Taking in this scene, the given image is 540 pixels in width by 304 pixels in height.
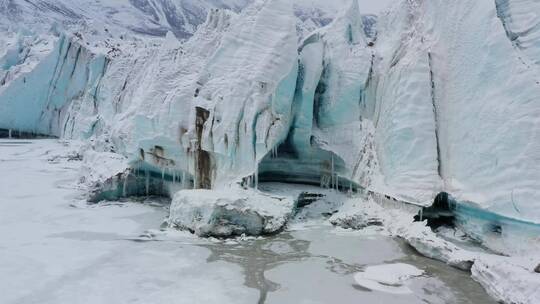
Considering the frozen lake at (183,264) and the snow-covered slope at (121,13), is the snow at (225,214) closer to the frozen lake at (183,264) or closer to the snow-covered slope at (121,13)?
the frozen lake at (183,264)

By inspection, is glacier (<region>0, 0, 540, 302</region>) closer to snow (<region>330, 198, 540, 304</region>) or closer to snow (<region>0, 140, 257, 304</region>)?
snow (<region>330, 198, 540, 304</region>)

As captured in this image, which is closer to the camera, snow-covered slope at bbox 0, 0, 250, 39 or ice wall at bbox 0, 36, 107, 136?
ice wall at bbox 0, 36, 107, 136

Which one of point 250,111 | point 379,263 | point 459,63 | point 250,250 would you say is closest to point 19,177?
point 250,111

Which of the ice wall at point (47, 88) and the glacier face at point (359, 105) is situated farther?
the ice wall at point (47, 88)

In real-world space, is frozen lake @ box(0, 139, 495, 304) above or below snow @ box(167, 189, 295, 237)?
below

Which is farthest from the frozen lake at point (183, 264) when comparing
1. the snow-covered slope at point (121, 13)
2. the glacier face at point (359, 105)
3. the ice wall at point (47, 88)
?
the snow-covered slope at point (121, 13)

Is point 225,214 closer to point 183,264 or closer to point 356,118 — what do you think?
A: point 183,264

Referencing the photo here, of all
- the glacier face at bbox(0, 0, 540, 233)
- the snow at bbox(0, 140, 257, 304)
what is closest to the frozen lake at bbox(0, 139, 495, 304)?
the snow at bbox(0, 140, 257, 304)
